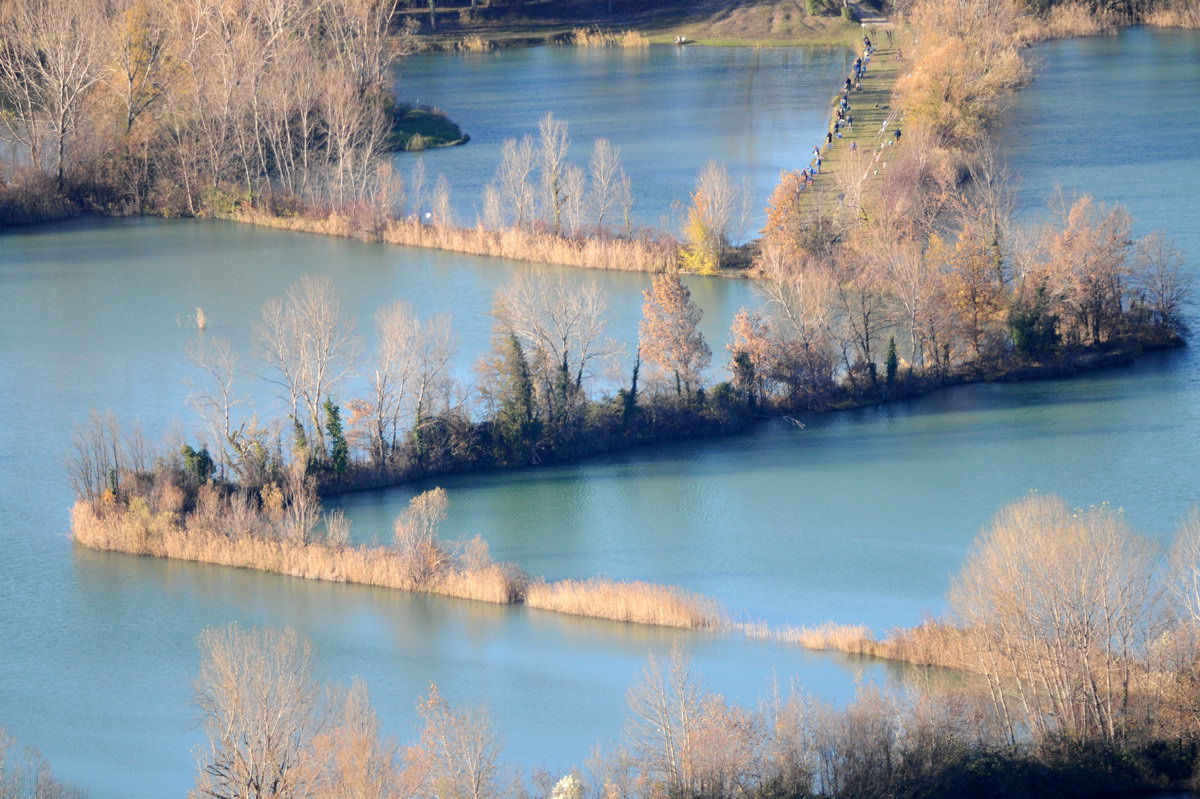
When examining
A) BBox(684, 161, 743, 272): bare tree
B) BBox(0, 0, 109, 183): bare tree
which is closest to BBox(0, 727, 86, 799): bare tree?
BBox(684, 161, 743, 272): bare tree

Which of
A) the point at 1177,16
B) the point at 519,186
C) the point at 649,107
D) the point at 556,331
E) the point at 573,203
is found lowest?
the point at 556,331

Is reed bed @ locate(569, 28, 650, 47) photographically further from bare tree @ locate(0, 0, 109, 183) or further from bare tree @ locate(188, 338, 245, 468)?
bare tree @ locate(188, 338, 245, 468)

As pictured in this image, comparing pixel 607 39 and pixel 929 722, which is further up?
pixel 607 39

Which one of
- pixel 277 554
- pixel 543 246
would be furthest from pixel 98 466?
pixel 543 246

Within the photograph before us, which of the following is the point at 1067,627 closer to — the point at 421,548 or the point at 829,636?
the point at 829,636

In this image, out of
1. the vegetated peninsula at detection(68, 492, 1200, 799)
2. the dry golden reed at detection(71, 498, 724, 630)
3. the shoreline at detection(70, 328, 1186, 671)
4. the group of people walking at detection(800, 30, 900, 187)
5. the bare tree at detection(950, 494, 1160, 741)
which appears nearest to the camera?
the vegetated peninsula at detection(68, 492, 1200, 799)

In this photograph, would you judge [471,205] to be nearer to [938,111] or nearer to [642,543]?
[938,111]
